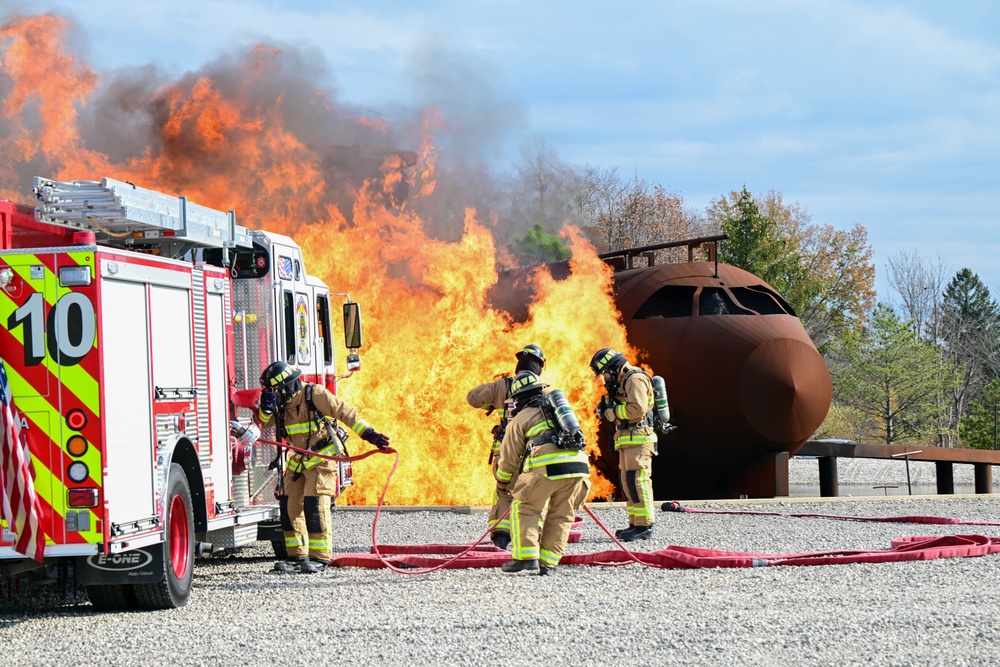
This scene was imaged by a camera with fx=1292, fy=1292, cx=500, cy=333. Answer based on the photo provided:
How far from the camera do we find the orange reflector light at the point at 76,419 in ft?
25.7

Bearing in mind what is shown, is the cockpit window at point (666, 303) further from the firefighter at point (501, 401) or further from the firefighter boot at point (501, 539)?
the firefighter boot at point (501, 539)

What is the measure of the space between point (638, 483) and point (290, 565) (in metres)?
3.71

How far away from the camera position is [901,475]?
35219mm

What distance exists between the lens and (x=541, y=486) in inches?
403

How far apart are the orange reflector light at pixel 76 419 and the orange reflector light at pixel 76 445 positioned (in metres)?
0.06

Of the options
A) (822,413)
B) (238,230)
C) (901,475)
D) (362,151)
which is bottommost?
(901,475)

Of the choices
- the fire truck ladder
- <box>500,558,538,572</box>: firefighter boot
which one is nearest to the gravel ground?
<box>500,558,538,572</box>: firefighter boot

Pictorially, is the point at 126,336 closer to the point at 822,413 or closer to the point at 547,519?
the point at 547,519

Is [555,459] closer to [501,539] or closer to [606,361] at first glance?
[501,539]

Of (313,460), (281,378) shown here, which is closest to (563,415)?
(313,460)

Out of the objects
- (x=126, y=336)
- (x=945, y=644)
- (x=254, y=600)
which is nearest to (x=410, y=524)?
(x=254, y=600)

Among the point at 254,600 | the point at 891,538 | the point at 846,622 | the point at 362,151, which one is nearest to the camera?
the point at 846,622

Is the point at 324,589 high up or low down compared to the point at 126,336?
down

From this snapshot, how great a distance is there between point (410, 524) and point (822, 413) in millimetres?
6368
